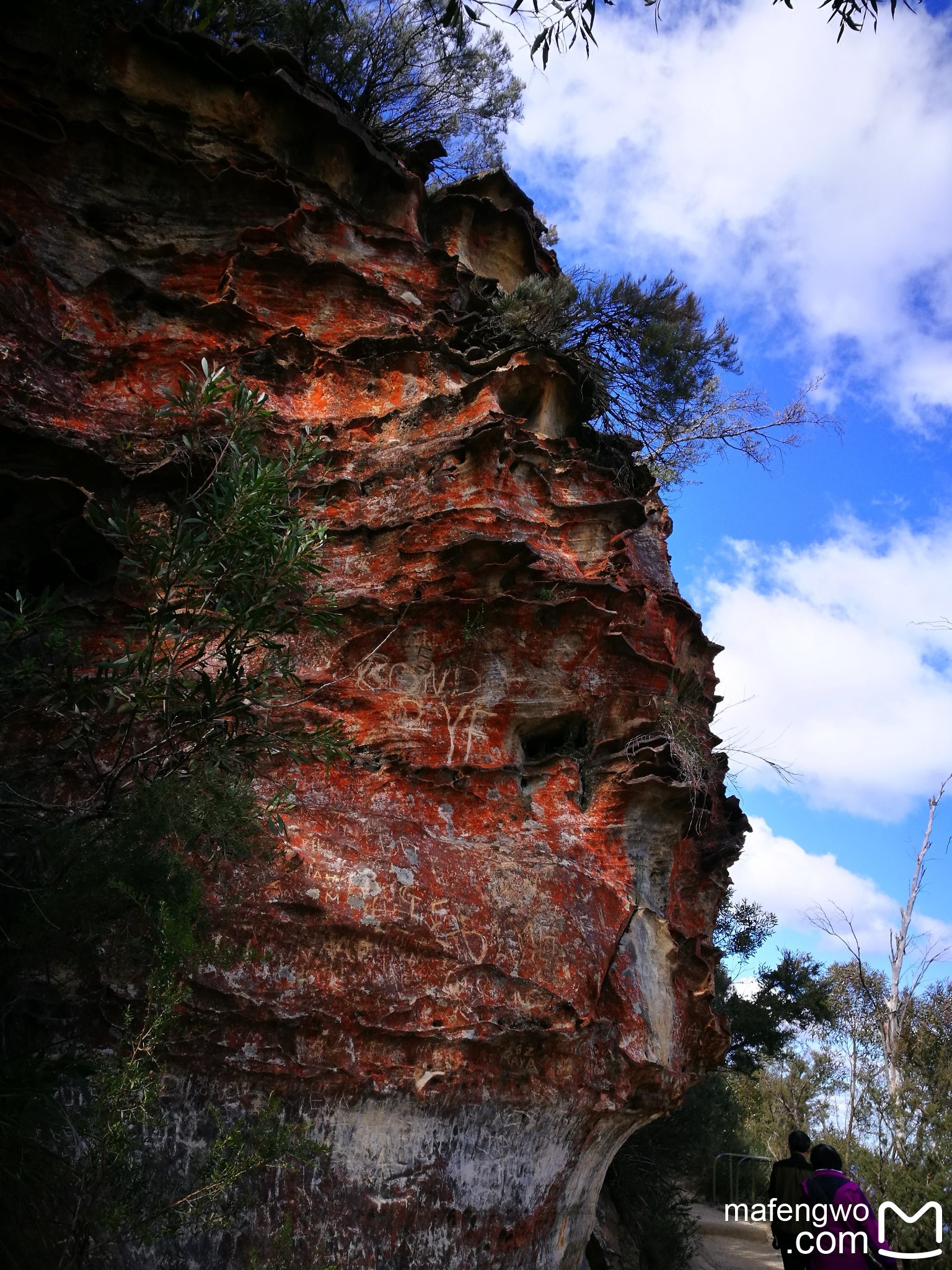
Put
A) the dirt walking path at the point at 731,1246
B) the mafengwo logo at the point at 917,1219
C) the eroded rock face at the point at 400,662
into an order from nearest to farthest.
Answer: the eroded rock face at the point at 400,662, the mafengwo logo at the point at 917,1219, the dirt walking path at the point at 731,1246

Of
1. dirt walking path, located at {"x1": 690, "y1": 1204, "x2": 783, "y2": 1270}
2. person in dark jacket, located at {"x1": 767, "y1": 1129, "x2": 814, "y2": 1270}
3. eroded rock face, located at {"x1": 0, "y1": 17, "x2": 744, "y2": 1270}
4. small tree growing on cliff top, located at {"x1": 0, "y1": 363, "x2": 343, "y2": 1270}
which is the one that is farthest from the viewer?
dirt walking path, located at {"x1": 690, "y1": 1204, "x2": 783, "y2": 1270}

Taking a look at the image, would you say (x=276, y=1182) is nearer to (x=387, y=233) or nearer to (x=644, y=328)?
(x=387, y=233)

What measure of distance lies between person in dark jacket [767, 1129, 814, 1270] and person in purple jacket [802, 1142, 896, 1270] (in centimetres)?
28

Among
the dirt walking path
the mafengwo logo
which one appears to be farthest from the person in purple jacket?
the dirt walking path

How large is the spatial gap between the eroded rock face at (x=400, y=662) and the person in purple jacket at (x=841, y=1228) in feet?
4.72

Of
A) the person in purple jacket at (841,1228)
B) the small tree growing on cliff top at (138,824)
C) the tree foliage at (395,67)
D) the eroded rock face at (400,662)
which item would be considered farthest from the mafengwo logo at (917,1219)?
the tree foliage at (395,67)

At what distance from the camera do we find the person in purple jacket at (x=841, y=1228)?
632 cm

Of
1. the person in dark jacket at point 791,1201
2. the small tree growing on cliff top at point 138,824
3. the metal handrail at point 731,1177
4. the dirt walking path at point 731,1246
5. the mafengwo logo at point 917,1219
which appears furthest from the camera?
the metal handrail at point 731,1177

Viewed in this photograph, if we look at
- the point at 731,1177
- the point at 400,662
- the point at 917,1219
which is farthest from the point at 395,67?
the point at 731,1177

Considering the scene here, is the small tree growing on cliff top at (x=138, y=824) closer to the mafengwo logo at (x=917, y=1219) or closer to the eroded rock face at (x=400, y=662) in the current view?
the eroded rock face at (x=400, y=662)

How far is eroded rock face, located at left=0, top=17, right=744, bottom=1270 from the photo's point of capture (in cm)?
631

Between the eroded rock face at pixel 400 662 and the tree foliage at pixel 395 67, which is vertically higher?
the tree foliage at pixel 395 67

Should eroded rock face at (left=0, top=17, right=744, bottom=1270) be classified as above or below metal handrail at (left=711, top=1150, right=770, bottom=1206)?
above

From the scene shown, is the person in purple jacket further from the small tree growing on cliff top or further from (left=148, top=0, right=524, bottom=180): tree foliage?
(left=148, top=0, right=524, bottom=180): tree foliage
